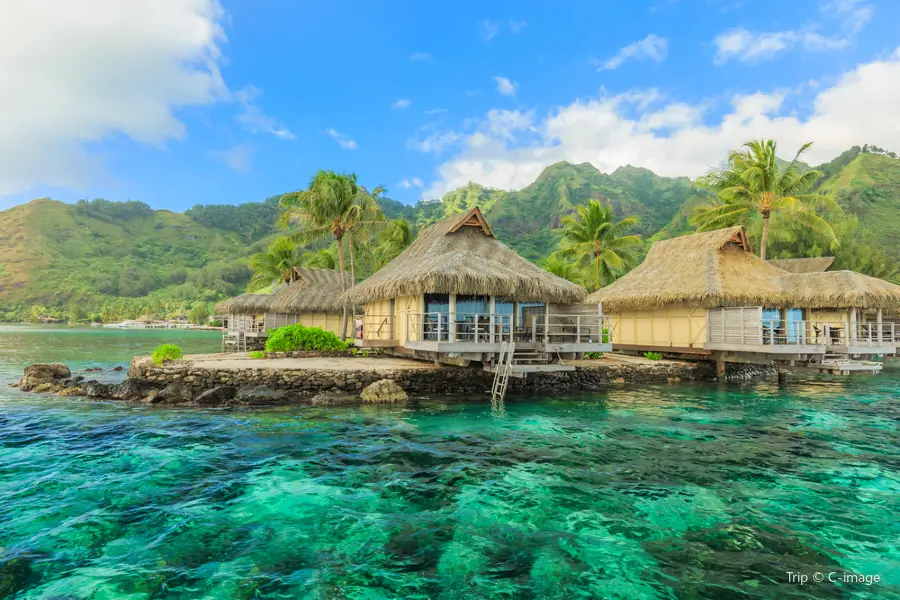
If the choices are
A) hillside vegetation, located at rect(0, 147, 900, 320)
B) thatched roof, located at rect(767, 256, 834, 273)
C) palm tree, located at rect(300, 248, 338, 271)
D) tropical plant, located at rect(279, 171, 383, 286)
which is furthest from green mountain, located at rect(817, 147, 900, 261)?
palm tree, located at rect(300, 248, 338, 271)

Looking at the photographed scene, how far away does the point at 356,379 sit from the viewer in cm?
1535

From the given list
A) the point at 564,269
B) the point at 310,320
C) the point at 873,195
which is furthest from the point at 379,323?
the point at 873,195

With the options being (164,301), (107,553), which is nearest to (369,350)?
(107,553)

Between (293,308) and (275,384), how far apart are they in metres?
16.3

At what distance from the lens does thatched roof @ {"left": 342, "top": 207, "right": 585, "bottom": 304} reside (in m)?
15.0

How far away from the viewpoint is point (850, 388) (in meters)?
18.5

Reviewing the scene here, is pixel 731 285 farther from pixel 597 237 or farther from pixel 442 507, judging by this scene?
pixel 442 507

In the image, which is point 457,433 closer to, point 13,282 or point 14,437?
point 14,437

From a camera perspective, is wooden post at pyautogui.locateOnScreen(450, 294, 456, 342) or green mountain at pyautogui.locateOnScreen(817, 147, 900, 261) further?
green mountain at pyautogui.locateOnScreen(817, 147, 900, 261)

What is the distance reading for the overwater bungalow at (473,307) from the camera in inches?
591

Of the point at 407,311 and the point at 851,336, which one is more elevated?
the point at 407,311

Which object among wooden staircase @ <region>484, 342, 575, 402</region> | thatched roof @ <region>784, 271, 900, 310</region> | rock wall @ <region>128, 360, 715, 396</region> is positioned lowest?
rock wall @ <region>128, 360, 715, 396</region>

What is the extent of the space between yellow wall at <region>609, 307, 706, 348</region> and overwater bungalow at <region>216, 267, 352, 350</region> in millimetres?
16941

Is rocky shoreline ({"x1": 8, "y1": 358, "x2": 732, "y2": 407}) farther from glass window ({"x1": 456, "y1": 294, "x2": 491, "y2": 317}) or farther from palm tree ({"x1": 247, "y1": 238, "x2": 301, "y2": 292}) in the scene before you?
palm tree ({"x1": 247, "y1": 238, "x2": 301, "y2": 292})
